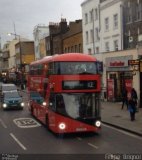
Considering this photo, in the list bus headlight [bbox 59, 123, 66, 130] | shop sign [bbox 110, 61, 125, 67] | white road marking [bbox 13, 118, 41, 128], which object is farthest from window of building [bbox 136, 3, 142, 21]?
bus headlight [bbox 59, 123, 66, 130]

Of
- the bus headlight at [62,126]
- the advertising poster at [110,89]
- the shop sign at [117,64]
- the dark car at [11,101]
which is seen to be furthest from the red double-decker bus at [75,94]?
the advertising poster at [110,89]

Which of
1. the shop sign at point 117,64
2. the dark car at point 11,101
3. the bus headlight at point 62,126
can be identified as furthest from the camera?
the shop sign at point 117,64

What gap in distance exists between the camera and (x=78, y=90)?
854 inches

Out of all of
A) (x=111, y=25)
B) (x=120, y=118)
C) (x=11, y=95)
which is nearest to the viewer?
(x=120, y=118)

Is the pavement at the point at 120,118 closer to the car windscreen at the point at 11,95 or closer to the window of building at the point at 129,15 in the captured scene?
the car windscreen at the point at 11,95

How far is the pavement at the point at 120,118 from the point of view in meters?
24.3

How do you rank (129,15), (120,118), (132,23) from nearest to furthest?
(120,118) → (132,23) → (129,15)

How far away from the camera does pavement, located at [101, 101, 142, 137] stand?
79.6 ft

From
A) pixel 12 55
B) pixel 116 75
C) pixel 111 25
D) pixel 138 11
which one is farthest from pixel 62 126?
pixel 12 55

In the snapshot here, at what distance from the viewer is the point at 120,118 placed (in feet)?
Result: 94.9

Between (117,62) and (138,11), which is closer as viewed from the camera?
(138,11)

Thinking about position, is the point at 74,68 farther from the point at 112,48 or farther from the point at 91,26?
the point at 91,26

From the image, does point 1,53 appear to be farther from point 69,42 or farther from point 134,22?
point 134,22

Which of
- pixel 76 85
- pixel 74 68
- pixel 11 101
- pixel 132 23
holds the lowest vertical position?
pixel 11 101
